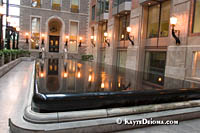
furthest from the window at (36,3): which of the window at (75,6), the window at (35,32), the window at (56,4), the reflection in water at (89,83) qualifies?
the reflection in water at (89,83)

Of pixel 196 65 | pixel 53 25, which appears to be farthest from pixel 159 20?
pixel 53 25

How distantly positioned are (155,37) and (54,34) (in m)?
21.5

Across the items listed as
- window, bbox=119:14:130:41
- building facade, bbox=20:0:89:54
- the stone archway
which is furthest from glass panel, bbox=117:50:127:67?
the stone archway

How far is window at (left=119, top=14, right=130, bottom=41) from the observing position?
1509cm

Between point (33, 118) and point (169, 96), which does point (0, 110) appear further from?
point (169, 96)

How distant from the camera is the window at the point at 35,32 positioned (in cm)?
2556

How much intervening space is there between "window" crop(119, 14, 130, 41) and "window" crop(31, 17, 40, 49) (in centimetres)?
1491

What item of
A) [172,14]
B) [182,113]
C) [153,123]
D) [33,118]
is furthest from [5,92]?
[172,14]

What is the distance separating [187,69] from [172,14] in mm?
3303

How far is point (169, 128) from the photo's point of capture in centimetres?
323

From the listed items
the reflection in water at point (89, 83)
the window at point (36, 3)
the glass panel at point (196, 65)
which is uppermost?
the window at point (36, 3)

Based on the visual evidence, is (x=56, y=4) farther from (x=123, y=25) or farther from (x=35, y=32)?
(x=123, y=25)

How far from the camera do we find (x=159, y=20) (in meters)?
11.3

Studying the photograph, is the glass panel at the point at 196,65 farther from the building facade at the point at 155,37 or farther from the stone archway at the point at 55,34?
the stone archway at the point at 55,34
